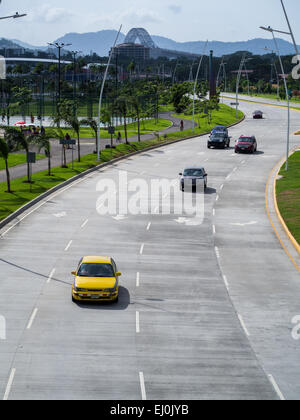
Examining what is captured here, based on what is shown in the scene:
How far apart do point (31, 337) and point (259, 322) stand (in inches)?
→ 295

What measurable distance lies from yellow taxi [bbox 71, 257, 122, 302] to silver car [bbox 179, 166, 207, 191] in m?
22.6

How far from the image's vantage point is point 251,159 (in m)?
63.3

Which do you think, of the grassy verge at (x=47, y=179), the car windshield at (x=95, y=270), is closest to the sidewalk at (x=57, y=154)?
the grassy verge at (x=47, y=179)

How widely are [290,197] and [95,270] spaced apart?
22332 mm

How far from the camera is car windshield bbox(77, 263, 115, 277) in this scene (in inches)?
929

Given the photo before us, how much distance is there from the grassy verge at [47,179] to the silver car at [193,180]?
30.5ft

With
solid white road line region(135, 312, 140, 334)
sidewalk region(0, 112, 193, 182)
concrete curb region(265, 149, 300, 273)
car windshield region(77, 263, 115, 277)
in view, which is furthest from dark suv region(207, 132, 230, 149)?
solid white road line region(135, 312, 140, 334)

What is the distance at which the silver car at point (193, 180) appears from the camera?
45.9m

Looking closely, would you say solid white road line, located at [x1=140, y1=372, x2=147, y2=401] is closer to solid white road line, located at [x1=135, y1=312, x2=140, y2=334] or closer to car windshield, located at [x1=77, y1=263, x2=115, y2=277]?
solid white road line, located at [x1=135, y1=312, x2=140, y2=334]

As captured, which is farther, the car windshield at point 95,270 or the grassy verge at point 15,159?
the grassy verge at point 15,159

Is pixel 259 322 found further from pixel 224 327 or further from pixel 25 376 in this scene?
pixel 25 376

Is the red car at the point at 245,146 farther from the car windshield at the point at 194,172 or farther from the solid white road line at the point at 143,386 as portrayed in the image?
the solid white road line at the point at 143,386
